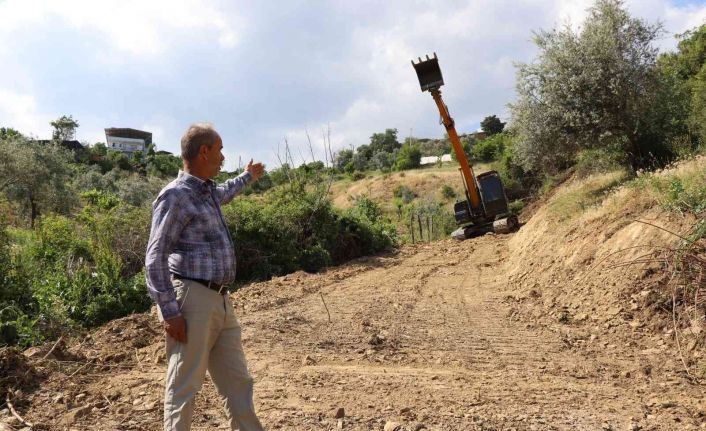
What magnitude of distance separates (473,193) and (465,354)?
12740mm

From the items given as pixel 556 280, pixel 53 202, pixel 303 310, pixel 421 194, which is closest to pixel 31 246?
pixel 303 310

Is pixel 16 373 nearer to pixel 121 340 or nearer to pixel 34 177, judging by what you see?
pixel 121 340

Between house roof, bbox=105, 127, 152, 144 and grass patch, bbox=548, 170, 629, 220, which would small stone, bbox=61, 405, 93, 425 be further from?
house roof, bbox=105, 127, 152, 144

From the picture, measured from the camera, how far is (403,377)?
4.84 meters

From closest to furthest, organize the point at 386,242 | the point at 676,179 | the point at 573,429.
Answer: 1. the point at 573,429
2. the point at 676,179
3. the point at 386,242

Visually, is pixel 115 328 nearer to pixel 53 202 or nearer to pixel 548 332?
pixel 548 332

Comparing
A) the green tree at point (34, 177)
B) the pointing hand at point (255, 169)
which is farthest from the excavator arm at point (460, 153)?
the green tree at point (34, 177)

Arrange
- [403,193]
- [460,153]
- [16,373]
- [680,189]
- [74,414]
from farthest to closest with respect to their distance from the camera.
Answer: [403,193]
[460,153]
[680,189]
[16,373]
[74,414]

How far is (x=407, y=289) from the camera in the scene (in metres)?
9.43

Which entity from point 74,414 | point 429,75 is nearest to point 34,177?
point 429,75

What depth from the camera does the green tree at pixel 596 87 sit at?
Answer: 12.6 m

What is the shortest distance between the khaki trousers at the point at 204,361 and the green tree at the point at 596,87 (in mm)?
11708

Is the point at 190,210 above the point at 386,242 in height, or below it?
above

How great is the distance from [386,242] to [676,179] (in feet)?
32.6
